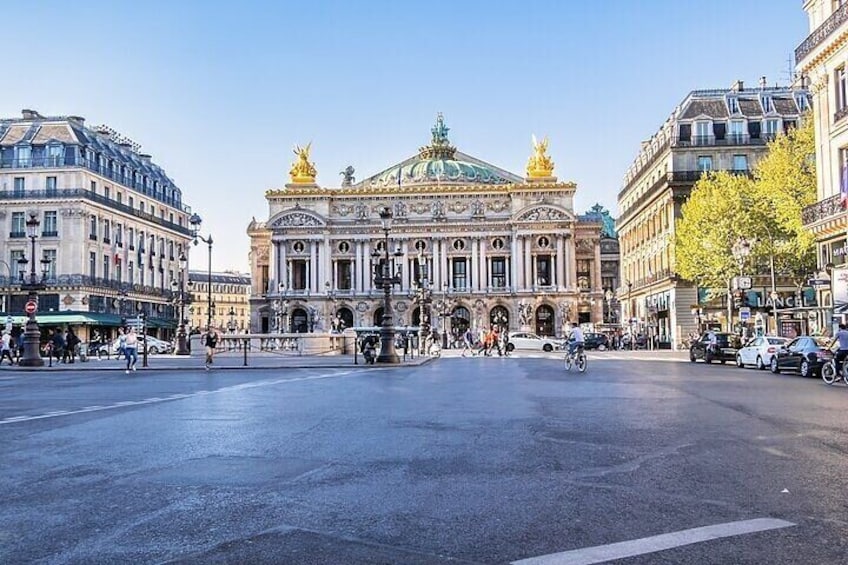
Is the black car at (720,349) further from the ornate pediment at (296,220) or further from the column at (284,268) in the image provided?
the column at (284,268)

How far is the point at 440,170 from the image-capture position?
10912 cm

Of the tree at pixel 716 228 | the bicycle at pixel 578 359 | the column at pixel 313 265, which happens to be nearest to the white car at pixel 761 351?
the bicycle at pixel 578 359

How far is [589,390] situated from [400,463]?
10068 mm

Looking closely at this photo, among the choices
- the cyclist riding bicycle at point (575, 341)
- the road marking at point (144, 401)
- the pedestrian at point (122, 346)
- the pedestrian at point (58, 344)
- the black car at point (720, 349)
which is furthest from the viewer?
the pedestrian at point (58, 344)

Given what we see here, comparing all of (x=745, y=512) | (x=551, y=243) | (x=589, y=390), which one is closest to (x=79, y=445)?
(x=745, y=512)

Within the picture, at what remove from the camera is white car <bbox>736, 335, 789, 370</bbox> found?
2766 cm

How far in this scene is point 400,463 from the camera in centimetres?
786

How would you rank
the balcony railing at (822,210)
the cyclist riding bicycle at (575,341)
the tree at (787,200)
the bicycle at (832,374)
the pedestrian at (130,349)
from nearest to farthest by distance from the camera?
the bicycle at (832,374) < the cyclist riding bicycle at (575,341) < the pedestrian at (130,349) < the balcony railing at (822,210) < the tree at (787,200)

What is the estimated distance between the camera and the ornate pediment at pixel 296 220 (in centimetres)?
9525

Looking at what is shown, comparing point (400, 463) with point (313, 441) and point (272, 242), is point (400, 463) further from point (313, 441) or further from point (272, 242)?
point (272, 242)

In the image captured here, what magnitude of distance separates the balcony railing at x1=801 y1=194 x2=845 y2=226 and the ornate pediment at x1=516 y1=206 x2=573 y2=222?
59.5 metres

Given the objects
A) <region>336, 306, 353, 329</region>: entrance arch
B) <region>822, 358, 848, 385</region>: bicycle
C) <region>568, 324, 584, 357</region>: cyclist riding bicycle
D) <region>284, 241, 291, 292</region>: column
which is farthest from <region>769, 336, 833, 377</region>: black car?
<region>284, 241, 291, 292</region>: column

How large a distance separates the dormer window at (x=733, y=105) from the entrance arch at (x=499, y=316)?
129 ft

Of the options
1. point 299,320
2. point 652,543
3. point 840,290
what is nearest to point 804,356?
point 840,290
